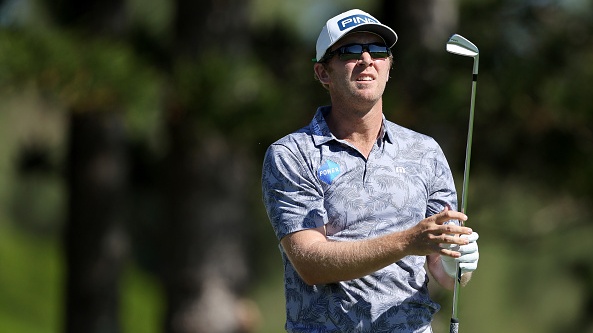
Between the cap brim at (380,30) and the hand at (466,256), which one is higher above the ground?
the cap brim at (380,30)

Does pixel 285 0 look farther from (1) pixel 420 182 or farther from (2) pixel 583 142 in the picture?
(1) pixel 420 182

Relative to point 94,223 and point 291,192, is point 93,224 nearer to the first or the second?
point 94,223

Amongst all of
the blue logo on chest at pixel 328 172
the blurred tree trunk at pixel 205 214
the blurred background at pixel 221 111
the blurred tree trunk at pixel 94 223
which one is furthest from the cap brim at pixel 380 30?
the blurred tree trunk at pixel 94 223

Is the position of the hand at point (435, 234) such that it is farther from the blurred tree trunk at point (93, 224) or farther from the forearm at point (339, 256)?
the blurred tree trunk at point (93, 224)

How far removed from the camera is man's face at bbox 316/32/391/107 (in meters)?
3.73

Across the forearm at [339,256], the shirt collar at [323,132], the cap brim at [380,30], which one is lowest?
the forearm at [339,256]

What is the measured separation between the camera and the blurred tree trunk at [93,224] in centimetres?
1162

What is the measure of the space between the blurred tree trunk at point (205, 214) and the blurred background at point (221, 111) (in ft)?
0.04

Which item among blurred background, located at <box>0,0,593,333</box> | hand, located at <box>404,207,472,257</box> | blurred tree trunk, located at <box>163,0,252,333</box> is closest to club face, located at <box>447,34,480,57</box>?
hand, located at <box>404,207,472,257</box>

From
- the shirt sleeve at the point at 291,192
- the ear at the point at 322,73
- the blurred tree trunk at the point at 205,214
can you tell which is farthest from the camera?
the blurred tree trunk at the point at 205,214

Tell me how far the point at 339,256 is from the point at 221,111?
510cm

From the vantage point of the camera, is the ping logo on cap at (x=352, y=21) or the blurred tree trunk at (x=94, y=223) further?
the blurred tree trunk at (x=94, y=223)

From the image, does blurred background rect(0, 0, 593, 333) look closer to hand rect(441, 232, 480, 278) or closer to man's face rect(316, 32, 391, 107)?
man's face rect(316, 32, 391, 107)

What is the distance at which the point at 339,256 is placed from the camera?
11.5 feet
